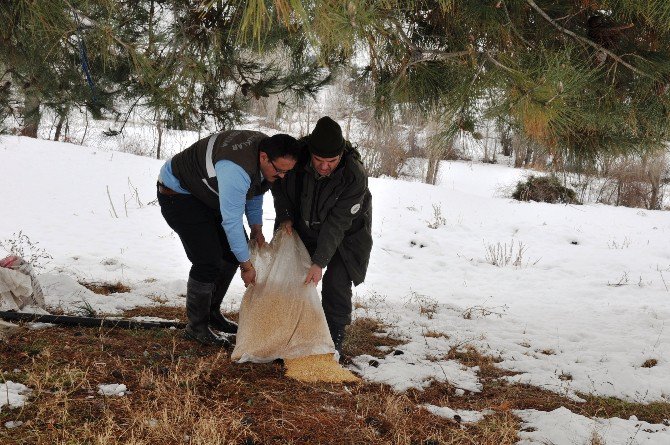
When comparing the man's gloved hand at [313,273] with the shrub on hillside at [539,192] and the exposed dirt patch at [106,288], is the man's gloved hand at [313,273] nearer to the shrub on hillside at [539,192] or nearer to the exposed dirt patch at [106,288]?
the exposed dirt patch at [106,288]

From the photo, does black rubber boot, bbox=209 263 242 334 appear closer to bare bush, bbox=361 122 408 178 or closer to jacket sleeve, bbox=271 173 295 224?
jacket sleeve, bbox=271 173 295 224

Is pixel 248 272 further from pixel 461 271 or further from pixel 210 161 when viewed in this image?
pixel 461 271

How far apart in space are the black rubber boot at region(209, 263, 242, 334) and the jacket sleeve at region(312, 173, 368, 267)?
0.82 meters

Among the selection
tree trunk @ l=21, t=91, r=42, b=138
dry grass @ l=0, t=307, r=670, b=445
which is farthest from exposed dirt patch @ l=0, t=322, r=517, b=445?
tree trunk @ l=21, t=91, r=42, b=138

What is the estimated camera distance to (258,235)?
11.7ft

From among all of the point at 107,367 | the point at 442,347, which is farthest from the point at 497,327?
the point at 107,367

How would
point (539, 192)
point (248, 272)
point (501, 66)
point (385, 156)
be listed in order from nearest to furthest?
point (501, 66) < point (248, 272) < point (539, 192) < point (385, 156)

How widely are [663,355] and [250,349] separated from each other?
307 centimetres

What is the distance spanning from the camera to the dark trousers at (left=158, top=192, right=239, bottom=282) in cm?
338

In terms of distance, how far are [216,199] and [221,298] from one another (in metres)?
0.93

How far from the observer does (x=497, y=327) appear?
5035 mm

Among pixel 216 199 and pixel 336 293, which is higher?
pixel 216 199

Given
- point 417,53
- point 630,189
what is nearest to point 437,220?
point 417,53

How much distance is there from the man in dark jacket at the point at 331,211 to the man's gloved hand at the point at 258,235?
0.13 metres
